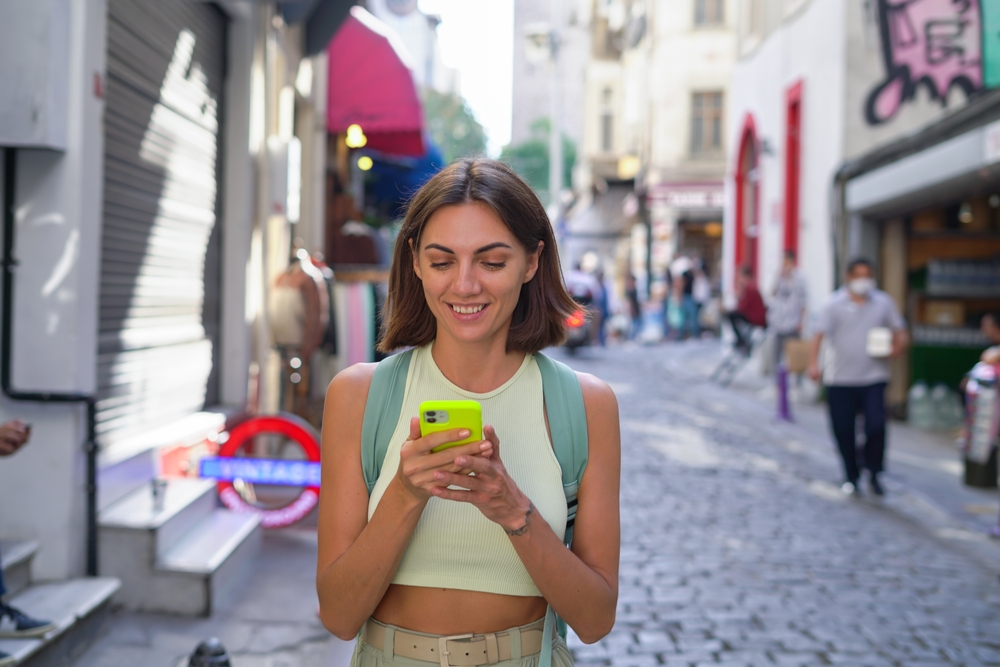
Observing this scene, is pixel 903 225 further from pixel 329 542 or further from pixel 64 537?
pixel 329 542

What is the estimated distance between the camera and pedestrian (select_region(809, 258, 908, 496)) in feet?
26.5

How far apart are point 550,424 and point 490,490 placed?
351 mm

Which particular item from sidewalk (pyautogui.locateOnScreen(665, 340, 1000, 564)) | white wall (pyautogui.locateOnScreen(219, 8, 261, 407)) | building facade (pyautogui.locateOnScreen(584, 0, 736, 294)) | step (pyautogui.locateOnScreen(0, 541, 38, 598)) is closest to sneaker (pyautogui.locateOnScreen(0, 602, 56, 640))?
step (pyautogui.locateOnScreen(0, 541, 38, 598))

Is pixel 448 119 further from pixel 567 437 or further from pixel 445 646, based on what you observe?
pixel 445 646

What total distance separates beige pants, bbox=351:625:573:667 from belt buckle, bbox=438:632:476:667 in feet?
0.07

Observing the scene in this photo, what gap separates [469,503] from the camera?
1.96 meters

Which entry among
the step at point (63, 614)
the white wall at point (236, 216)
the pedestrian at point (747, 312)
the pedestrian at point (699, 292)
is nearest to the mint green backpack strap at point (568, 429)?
the step at point (63, 614)

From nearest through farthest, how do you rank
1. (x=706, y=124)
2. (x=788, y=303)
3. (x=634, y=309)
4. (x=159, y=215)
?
(x=159, y=215) → (x=788, y=303) → (x=634, y=309) → (x=706, y=124)

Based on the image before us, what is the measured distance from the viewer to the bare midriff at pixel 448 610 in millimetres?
2018

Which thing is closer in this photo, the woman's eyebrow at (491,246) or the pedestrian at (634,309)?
the woman's eyebrow at (491,246)

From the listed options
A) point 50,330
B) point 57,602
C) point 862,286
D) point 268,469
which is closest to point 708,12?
point 862,286

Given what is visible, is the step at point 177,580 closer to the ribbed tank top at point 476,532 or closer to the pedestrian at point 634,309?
the ribbed tank top at point 476,532

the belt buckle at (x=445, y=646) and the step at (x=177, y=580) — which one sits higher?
the belt buckle at (x=445, y=646)

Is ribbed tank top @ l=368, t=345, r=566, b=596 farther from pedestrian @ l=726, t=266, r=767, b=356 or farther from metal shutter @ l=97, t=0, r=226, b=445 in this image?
pedestrian @ l=726, t=266, r=767, b=356
